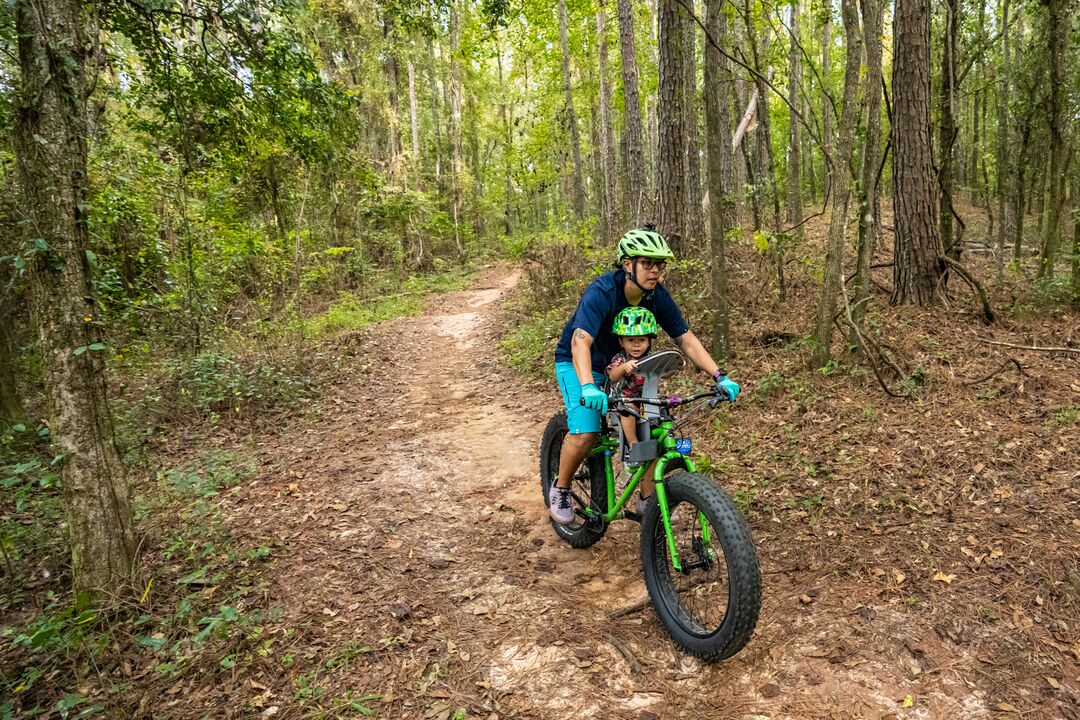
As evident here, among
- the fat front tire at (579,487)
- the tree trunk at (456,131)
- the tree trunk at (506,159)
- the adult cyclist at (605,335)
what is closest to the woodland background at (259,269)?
the fat front tire at (579,487)

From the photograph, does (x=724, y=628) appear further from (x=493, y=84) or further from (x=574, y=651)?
(x=493, y=84)

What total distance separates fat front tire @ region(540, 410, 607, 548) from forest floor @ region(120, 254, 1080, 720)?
156mm

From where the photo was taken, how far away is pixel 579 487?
4559mm

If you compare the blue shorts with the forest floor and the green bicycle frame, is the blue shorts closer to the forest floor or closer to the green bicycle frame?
the green bicycle frame

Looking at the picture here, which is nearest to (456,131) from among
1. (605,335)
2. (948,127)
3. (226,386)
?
(226,386)

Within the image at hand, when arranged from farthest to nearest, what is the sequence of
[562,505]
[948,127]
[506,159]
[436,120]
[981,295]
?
[506,159], [436,120], [948,127], [981,295], [562,505]

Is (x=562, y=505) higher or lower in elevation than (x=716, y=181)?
lower

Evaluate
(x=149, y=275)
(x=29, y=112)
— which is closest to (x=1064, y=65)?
(x=29, y=112)

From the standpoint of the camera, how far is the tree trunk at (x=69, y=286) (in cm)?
334

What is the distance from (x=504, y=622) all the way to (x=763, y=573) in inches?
71.0

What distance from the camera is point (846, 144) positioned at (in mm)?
5477

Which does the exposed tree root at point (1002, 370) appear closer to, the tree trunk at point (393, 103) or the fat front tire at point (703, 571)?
the fat front tire at point (703, 571)

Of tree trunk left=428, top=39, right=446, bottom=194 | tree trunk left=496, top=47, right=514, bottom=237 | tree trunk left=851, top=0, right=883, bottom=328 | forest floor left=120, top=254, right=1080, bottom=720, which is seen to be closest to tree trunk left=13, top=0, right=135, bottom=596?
forest floor left=120, top=254, right=1080, bottom=720

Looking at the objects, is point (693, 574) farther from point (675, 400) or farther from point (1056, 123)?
point (1056, 123)
